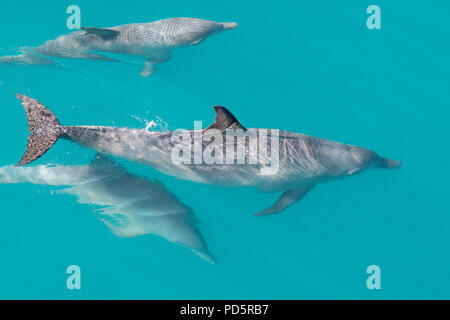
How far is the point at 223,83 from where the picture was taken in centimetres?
1077

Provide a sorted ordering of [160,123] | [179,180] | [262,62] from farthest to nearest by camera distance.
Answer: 1. [262,62]
2. [160,123]
3. [179,180]

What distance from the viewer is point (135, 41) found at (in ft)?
34.0

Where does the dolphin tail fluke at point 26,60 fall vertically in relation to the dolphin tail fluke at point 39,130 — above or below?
above

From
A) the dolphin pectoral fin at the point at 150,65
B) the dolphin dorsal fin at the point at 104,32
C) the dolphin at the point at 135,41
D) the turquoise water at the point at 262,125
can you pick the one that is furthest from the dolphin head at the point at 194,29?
the dolphin dorsal fin at the point at 104,32

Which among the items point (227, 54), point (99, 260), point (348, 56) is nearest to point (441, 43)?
point (348, 56)

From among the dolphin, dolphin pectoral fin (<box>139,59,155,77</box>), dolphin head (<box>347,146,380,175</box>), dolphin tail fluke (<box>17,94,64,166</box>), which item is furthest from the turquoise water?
dolphin tail fluke (<box>17,94,64,166</box>)

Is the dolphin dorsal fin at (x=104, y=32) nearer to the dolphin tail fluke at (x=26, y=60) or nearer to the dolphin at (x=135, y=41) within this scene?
the dolphin at (x=135, y=41)

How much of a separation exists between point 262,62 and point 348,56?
88.1 inches

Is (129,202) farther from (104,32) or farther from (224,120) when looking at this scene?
(104,32)

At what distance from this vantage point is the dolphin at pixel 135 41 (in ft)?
33.7

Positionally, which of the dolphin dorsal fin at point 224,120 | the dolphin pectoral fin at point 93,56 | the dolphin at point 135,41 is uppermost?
the dolphin at point 135,41

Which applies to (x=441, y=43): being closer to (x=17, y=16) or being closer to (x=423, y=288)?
(x=423, y=288)
